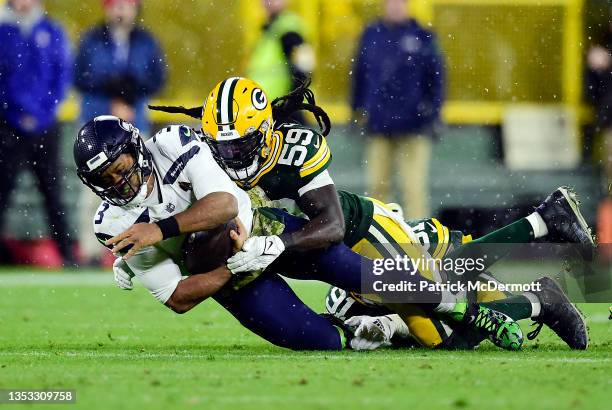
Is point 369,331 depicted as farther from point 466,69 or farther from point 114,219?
point 466,69

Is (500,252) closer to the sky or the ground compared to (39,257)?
closer to the sky

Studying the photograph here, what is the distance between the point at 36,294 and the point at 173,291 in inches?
150

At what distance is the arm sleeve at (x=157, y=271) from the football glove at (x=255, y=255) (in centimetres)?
28

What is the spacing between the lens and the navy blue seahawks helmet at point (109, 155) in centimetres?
590

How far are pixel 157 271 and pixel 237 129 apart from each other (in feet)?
2.60

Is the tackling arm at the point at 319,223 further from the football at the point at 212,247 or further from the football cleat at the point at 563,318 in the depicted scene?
the football cleat at the point at 563,318

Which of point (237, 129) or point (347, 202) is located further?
point (347, 202)

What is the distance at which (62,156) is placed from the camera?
1300cm

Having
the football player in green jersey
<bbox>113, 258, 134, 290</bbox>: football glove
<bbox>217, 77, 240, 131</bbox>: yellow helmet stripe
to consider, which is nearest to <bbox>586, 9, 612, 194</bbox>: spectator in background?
the football player in green jersey

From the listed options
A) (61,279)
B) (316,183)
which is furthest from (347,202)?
(61,279)

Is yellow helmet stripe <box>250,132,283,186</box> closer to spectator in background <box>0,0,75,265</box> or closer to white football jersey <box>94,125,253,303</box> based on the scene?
white football jersey <box>94,125,253,303</box>

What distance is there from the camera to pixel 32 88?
11703mm

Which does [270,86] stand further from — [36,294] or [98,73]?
[36,294]

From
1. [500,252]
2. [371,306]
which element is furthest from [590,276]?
[371,306]
